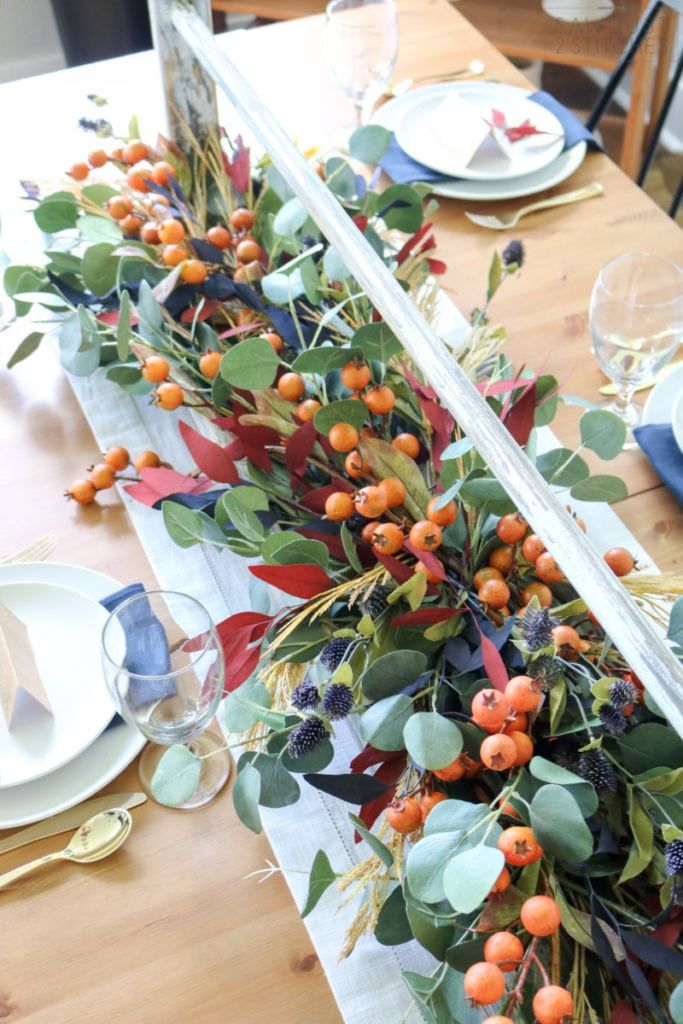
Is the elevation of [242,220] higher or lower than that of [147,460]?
higher

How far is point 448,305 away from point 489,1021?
778 millimetres

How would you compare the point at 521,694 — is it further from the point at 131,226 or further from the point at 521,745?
the point at 131,226

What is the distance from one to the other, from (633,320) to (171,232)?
432 mm

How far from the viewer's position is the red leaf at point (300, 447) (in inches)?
28.5

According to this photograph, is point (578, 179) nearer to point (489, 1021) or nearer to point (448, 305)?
point (448, 305)

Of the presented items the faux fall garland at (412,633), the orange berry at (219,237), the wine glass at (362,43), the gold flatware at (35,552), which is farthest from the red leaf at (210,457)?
the wine glass at (362,43)

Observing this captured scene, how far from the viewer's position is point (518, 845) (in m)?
0.50

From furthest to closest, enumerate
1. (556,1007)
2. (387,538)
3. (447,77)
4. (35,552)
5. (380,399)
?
(447,77)
(35,552)
(380,399)
(387,538)
(556,1007)

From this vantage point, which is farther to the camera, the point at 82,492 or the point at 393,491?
the point at 82,492

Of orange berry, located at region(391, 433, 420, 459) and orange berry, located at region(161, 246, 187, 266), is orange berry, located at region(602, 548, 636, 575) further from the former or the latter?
orange berry, located at region(161, 246, 187, 266)

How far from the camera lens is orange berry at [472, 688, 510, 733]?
1.76 feet

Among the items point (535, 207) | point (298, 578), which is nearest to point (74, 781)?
point (298, 578)

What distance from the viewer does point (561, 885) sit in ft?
1.82

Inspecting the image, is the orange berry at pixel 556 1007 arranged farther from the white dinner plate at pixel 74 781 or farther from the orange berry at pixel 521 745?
the white dinner plate at pixel 74 781
